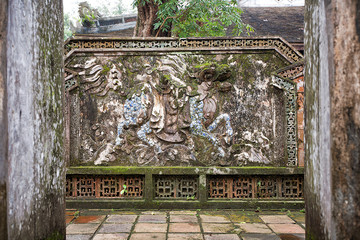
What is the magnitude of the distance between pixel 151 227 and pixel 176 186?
1163 millimetres

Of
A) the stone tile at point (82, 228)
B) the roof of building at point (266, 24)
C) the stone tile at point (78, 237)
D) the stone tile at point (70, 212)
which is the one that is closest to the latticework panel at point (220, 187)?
the stone tile at point (82, 228)

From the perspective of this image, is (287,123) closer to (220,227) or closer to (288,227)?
(288,227)

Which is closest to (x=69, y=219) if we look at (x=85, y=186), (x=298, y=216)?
(x=85, y=186)

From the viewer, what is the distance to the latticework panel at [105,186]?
16.6 ft

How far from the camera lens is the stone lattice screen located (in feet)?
16.7

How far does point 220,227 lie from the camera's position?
158 inches

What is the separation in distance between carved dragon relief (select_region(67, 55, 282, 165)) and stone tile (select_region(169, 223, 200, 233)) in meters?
1.23

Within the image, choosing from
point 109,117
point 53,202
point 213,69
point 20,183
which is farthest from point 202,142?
point 20,183

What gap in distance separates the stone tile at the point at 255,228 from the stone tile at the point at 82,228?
83.2 inches

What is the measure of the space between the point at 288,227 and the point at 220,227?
0.98m

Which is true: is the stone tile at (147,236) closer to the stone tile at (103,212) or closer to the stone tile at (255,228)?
the stone tile at (103,212)

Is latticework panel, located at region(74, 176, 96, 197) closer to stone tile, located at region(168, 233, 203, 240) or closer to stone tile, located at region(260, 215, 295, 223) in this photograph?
stone tile, located at region(168, 233, 203, 240)

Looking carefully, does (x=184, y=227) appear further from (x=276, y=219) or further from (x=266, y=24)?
(x=266, y=24)

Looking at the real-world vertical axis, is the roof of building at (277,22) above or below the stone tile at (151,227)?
above
